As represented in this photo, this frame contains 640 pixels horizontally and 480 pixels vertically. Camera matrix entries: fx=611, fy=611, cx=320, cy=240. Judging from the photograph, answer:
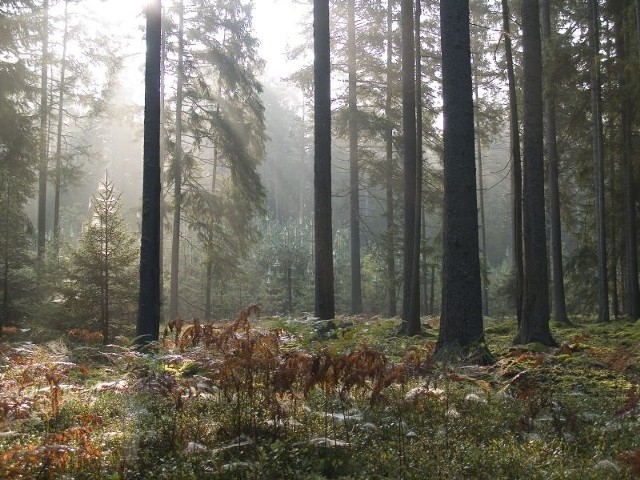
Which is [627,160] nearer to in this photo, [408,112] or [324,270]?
[408,112]

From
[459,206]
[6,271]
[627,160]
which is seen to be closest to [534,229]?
[459,206]

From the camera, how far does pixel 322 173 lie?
12.6 metres

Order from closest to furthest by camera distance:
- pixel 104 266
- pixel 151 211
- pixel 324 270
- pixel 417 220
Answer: pixel 151 211 → pixel 324 270 → pixel 417 220 → pixel 104 266

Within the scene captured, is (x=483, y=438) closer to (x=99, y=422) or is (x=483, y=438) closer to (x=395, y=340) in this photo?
(x=99, y=422)

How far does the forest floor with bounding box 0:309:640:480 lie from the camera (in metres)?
4.32

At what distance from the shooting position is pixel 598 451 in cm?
476

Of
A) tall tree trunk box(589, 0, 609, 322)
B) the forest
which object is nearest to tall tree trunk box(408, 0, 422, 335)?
the forest

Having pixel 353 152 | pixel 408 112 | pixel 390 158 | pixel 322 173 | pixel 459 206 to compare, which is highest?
pixel 353 152

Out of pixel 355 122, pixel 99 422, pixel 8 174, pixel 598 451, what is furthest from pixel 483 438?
pixel 355 122

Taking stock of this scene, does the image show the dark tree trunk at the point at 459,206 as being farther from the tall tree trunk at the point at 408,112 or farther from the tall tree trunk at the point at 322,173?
the tall tree trunk at the point at 408,112

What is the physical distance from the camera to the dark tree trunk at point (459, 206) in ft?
29.0

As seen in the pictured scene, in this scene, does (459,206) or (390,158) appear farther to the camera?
(390,158)

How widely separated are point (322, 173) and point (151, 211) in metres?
3.51

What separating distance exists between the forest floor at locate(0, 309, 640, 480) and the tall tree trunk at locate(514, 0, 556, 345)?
403 cm
